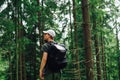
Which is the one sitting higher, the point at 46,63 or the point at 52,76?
the point at 46,63

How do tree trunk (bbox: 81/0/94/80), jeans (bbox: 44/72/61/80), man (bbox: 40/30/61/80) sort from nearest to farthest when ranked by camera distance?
man (bbox: 40/30/61/80), jeans (bbox: 44/72/61/80), tree trunk (bbox: 81/0/94/80)

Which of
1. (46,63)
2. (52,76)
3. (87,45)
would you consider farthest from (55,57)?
(87,45)

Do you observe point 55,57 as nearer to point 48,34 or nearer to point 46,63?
point 46,63

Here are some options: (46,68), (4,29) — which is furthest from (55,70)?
(4,29)

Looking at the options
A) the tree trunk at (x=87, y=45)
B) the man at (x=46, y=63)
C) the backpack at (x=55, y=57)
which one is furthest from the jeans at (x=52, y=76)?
the tree trunk at (x=87, y=45)

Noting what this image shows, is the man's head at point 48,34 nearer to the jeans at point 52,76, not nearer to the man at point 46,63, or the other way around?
the man at point 46,63

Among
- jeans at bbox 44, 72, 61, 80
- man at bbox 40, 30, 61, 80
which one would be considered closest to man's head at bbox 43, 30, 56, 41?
man at bbox 40, 30, 61, 80

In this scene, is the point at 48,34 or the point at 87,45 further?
the point at 87,45

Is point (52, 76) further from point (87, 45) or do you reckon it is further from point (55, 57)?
point (87, 45)

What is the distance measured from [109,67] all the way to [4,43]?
63.7 feet

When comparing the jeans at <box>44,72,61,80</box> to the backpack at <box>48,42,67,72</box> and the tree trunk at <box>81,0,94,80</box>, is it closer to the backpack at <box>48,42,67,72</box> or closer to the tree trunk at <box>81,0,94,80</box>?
the backpack at <box>48,42,67,72</box>

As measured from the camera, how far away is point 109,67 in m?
42.5

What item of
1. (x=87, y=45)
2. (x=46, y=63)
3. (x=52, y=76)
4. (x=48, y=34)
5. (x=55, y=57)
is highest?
(x=48, y=34)

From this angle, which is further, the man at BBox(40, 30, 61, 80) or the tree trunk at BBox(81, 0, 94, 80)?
the tree trunk at BBox(81, 0, 94, 80)
